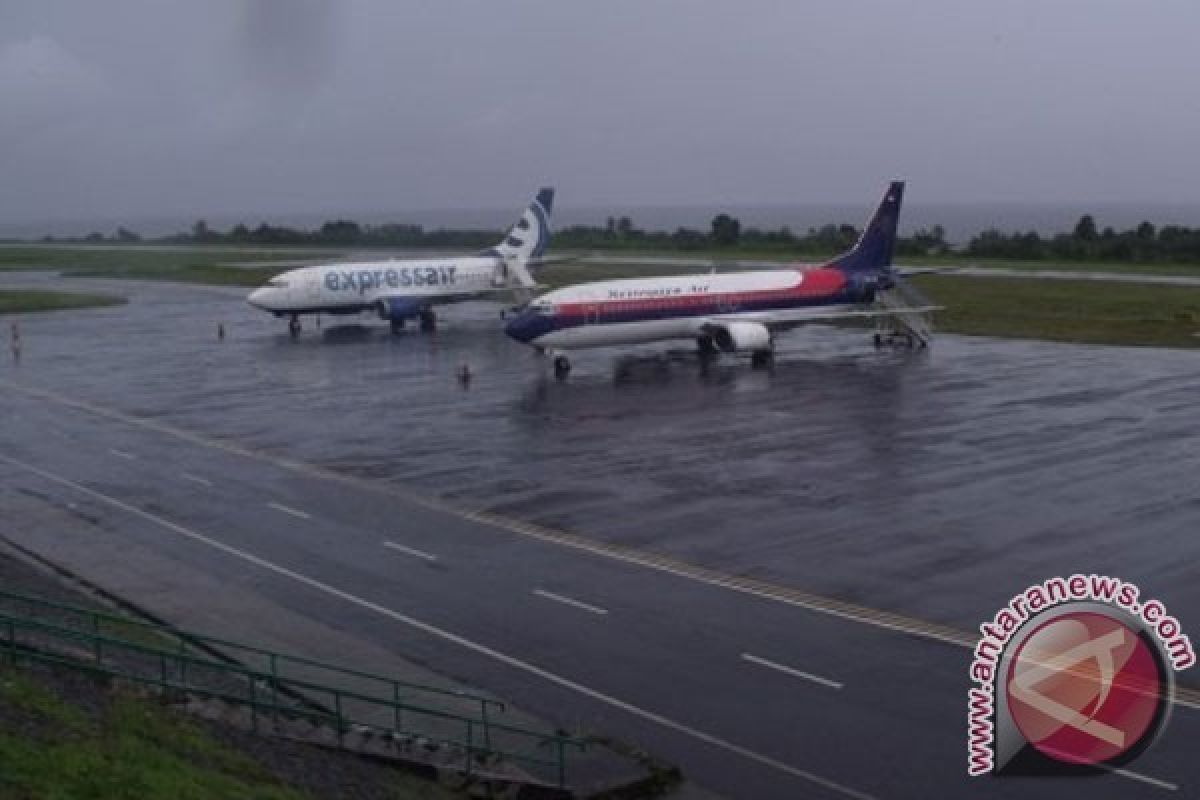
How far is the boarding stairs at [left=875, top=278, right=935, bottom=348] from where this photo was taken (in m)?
67.4

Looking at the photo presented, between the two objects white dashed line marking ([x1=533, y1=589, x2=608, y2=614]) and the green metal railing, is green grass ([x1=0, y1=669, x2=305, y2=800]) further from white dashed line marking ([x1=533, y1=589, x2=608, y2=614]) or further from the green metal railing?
white dashed line marking ([x1=533, y1=589, x2=608, y2=614])

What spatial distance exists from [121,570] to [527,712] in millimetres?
12888

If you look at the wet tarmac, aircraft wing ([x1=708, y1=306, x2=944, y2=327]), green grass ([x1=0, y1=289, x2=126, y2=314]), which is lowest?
the wet tarmac

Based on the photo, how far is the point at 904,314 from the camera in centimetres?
6719

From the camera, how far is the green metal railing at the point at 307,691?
68.6 ft

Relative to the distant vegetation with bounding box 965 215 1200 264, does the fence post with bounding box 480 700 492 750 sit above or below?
below

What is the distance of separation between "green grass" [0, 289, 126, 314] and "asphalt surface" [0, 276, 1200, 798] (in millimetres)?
41776

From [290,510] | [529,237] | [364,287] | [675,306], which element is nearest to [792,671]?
[290,510]

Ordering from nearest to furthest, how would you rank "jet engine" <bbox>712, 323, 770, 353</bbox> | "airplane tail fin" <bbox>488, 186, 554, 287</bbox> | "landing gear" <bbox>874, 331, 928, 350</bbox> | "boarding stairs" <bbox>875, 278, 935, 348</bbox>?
1. "jet engine" <bbox>712, 323, 770, 353</bbox>
2. "boarding stairs" <bbox>875, 278, 935, 348</bbox>
3. "landing gear" <bbox>874, 331, 928, 350</bbox>
4. "airplane tail fin" <bbox>488, 186, 554, 287</bbox>

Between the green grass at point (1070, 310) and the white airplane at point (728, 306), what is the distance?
8259 millimetres

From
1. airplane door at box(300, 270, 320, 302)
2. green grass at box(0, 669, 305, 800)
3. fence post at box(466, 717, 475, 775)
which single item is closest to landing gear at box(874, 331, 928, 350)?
airplane door at box(300, 270, 320, 302)

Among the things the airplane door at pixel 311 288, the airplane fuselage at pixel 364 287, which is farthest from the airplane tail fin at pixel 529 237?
the airplane door at pixel 311 288

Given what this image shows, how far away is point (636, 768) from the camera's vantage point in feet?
66.3

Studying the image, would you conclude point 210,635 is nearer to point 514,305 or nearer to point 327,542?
point 327,542
